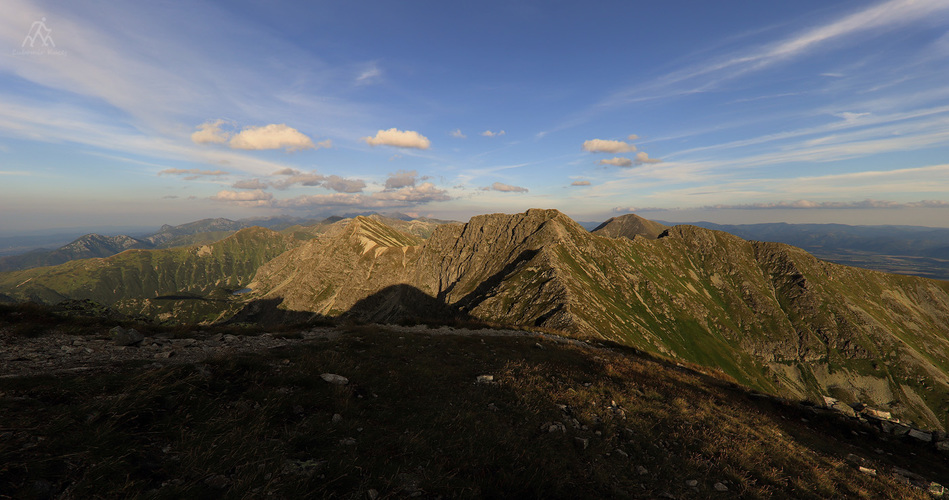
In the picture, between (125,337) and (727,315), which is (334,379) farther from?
(727,315)

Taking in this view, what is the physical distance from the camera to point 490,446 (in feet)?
27.5

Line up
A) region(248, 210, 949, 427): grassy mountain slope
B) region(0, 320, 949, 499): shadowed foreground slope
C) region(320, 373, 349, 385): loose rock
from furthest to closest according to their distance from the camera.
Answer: region(248, 210, 949, 427): grassy mountain slope < region(320, 373, 349, 385): loose rock < region(0, 320, 949, 499): shadowed foreground slope

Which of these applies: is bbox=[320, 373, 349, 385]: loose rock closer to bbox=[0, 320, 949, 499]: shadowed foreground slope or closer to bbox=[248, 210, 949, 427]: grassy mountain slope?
bbox=[0, 320, 949, 499]: shadowed foreground slope

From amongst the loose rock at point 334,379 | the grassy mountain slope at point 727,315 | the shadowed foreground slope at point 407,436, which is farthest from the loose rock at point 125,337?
the grassy mountain slope at point 727,315

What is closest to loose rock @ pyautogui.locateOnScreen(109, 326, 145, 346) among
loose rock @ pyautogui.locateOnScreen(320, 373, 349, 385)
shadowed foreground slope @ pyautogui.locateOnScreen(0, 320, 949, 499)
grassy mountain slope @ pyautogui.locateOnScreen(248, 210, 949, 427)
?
shadowed foreground slope @ pyautogui.locateOnScreen(0, 320, 949, 499)

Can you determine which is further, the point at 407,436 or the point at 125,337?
the point at 125,337

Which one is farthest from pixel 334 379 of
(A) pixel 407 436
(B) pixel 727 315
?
(B) pixel 727 315

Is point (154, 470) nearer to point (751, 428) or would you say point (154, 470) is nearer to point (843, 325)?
point (751, 428)

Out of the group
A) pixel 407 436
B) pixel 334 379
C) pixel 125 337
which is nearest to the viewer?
pixel 407 436

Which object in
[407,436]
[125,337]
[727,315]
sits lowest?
[727,315]

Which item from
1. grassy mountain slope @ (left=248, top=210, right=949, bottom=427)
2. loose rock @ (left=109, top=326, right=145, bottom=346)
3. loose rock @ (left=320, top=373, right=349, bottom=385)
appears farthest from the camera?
grassy mountain slope @ (left=248, top=210, right=949, bottom=427)

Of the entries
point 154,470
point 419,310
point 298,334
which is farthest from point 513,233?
point 154,470

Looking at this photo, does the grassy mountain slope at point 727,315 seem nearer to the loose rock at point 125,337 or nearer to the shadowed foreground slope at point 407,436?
the shadowed foreground slope at point 407,436

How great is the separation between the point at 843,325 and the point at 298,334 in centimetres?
26321
